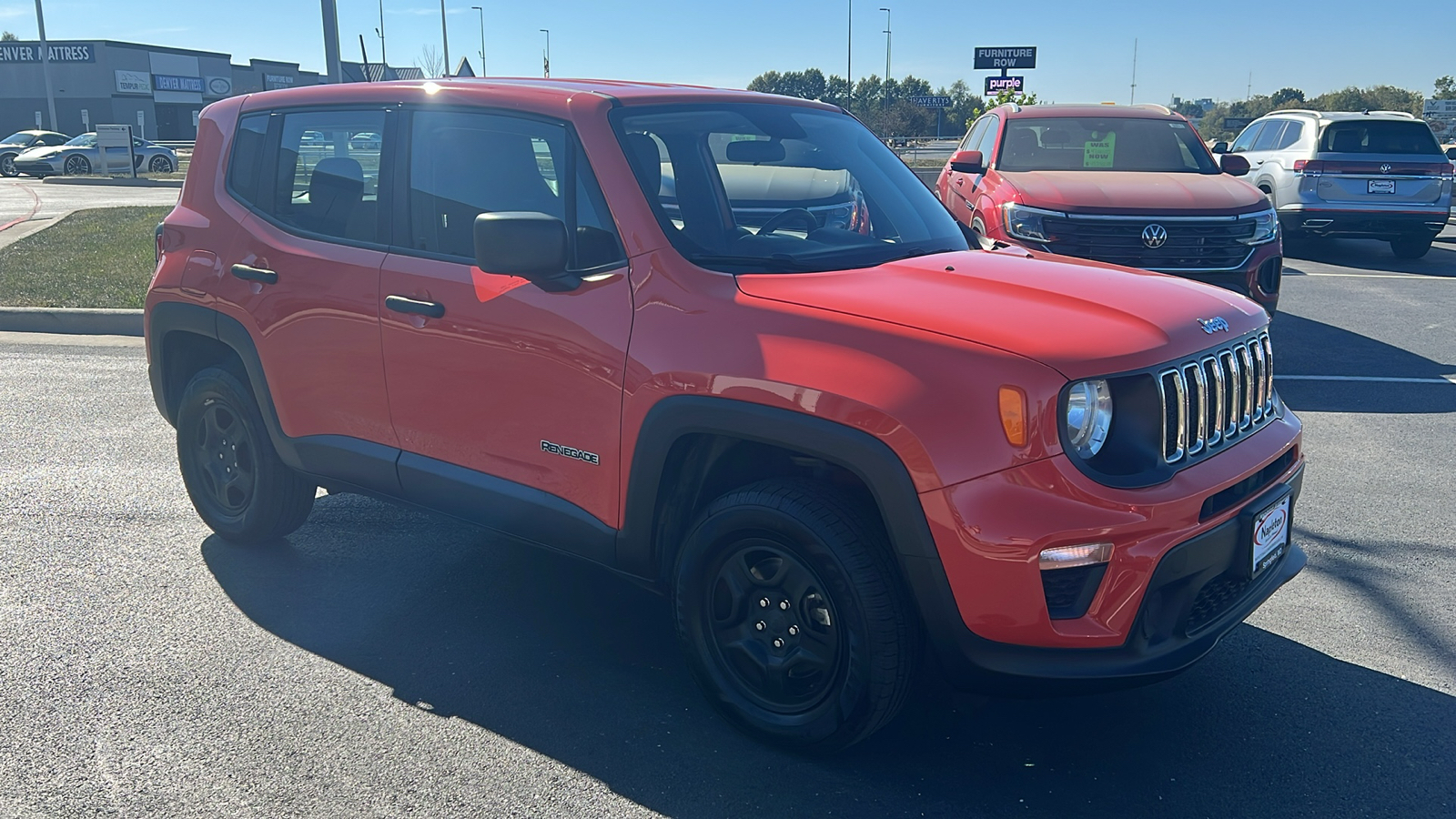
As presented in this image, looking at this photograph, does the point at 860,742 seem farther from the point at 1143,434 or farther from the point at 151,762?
the point at 151,762

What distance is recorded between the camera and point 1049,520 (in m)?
2.67

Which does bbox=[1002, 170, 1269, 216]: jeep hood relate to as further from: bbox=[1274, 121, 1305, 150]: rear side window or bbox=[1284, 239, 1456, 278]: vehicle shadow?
bbox=[1274, 121, 1305, 150]: rear side window

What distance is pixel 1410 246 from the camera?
14.6m

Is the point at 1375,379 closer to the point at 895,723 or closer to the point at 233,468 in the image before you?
the point at 895,723

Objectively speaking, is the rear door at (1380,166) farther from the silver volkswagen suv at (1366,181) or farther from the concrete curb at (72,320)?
the concrete curb at (72,320)

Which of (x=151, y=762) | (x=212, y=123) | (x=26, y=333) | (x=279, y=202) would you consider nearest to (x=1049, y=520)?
(x=151, y=762)

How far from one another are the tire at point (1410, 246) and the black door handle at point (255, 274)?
14.6 meters

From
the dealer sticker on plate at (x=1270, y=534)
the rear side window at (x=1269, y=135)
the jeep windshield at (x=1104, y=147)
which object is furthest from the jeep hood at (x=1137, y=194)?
the rear side window at (x=1269, y=135)

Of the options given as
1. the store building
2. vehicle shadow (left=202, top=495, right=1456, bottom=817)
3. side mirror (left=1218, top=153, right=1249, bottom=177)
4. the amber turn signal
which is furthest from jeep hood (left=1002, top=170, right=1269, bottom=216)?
the store building

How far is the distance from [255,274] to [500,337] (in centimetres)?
135

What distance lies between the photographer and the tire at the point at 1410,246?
14.4 metres

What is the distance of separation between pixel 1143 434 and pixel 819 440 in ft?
2.66

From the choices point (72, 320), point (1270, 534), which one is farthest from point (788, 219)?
point (72, 320)

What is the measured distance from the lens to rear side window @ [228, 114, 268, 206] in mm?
4492
